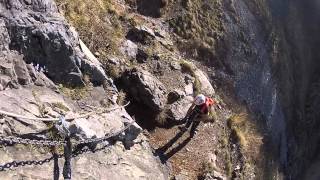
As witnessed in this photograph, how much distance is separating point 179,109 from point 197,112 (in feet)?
3.18

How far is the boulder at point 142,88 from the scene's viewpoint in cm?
1571

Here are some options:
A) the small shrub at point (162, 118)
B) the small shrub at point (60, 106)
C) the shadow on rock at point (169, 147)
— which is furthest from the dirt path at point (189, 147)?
the small shrub at point (60, 106)

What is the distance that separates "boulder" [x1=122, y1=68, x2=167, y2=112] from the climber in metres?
0.99

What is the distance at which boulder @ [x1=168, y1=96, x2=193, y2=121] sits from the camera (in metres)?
16.3

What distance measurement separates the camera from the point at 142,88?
15.7m

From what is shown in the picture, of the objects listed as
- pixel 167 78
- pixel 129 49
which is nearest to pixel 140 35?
pixel 129 49

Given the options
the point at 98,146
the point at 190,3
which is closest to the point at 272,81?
the point at 190,3

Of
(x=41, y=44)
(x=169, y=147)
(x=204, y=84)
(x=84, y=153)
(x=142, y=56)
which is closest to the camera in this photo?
(x=84, y=153)

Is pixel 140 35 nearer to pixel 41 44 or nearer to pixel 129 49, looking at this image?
pixel 129 49

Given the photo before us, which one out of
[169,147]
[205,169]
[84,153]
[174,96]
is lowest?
[205,169]

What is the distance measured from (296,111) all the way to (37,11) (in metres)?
18.6

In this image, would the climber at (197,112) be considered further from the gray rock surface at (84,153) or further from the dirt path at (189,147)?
the gray rock surface at (84,153)

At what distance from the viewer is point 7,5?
468 inches

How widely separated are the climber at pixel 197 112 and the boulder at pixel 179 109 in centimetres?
23
